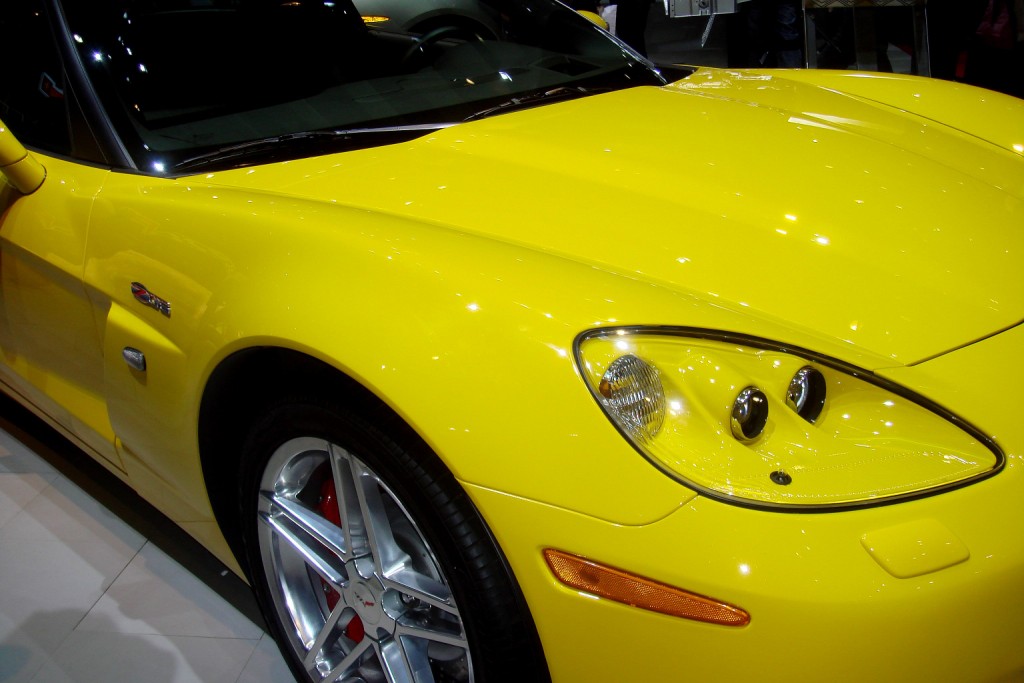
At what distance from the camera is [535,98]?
6.21 feet

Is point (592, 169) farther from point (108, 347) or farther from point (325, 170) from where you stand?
point (108, 347)

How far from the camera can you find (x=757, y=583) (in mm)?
901

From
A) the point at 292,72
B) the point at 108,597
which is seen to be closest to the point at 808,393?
the point at 292,72

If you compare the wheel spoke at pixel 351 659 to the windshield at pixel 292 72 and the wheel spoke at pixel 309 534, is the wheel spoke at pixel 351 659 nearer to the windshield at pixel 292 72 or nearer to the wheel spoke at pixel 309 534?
the wheel spoke at pixel 309 534

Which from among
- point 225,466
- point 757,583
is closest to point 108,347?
point 225,466

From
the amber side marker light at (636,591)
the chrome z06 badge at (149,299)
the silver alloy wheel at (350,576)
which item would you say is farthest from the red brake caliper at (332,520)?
the amber side marker light at (636,591)

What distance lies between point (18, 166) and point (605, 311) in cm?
120

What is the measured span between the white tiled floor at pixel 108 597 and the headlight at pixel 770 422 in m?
1.04

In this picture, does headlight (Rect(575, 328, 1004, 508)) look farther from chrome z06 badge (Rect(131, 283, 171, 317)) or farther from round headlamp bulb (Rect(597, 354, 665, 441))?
chrome z06 badge (Rect(131, 283, 171, 317))

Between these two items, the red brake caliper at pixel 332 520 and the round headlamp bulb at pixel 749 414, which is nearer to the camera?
the round headlamp bulb at pixel 749 414

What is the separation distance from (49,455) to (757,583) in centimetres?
222

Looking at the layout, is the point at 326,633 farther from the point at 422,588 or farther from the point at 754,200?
the point at 754,200

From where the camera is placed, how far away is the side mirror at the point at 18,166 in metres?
1.60

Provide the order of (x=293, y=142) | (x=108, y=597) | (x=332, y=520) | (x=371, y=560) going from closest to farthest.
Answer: (x=371, y=560) → (x=332, y=520) → (x=293, y=142) → (x=108, y=597)
